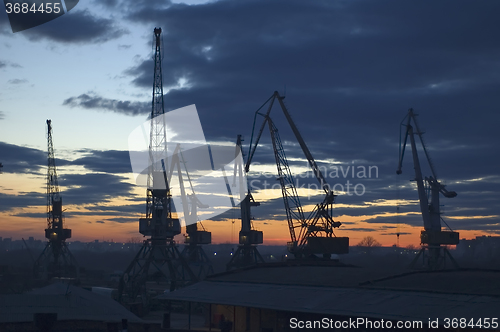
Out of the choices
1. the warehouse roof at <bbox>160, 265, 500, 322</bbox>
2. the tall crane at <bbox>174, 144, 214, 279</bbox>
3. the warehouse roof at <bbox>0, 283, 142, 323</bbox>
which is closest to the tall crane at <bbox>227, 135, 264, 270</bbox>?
the tall crane at <bbox>174, 144, 214, 279</bbox>

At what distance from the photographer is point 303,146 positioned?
129 m

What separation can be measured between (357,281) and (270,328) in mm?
10983

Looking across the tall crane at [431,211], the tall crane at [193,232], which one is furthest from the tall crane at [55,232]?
the tall crane at [431,211]

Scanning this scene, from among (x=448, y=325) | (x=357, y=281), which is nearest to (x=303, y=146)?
(x=357, y=281)

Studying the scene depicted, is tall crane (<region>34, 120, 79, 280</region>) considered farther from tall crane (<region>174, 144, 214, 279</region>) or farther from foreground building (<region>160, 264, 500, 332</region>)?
foreground building (<region>160, 264, 500, 332</region>)

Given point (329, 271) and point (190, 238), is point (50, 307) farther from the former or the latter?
point (190, 238)

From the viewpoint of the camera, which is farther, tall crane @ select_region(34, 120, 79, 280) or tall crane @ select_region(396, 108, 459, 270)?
tall crane @ select_region(34, 120, 79, 280)

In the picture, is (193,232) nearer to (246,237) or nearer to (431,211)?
(246,237)

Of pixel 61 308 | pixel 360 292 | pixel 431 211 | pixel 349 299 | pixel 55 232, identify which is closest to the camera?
pixel 349 299

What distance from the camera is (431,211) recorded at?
126688 mm

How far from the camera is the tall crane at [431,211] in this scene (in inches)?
4882

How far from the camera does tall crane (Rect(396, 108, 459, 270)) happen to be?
124000 millimetres

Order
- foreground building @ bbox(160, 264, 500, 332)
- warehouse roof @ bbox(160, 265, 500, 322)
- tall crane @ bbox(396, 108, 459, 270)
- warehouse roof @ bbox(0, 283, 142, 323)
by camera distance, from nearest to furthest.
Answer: foreground building @ bbox(160, 264, 500, 332) < warehouse roof @ bbox(160, 265, 500, 322) < warehouse roof @ bbox(0, 283, 142, 323) < tall crane @ bbox(396, 108, 459, 270)

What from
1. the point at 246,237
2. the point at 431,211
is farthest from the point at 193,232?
the point at 431,211
